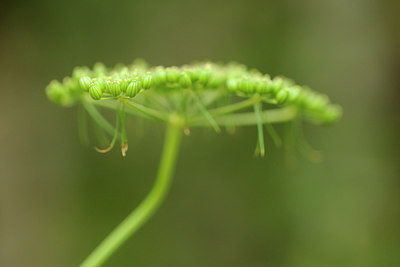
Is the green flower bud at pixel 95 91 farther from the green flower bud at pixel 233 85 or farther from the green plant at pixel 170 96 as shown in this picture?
the green flower bud at pixel 233 85

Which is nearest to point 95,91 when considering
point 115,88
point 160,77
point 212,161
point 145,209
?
point 115,88

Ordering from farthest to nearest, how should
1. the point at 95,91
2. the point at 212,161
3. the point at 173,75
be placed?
the point at 212,161
the point at 173,75
the point at 95,91

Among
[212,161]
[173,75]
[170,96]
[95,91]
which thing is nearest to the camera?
[95,91]

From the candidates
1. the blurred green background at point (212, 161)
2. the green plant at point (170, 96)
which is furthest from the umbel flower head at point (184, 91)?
the blurred green background at point (212, 161)

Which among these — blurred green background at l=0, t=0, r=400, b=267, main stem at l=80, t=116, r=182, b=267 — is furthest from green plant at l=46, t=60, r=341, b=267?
blurred green background at l=0, t=0, r=400, b=267

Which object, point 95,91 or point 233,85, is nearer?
point 95,91

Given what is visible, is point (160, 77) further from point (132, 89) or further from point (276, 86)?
→ point (276, 86)

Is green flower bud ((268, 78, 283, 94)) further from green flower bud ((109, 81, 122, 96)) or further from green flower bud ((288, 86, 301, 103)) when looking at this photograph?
green flower bud ((109, 81, 122, 96))

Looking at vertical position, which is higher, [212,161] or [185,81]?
[185,81]
